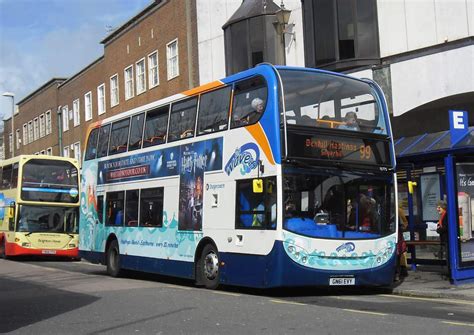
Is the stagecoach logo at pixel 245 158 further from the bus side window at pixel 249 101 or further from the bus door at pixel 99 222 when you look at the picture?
the bus door at pixel 99 222

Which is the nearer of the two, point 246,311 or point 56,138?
→ point 246,311

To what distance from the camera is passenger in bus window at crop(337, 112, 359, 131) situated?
11.7m

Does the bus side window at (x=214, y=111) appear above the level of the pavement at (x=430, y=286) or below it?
above

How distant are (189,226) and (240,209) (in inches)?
78.5

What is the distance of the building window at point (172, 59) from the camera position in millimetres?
30672

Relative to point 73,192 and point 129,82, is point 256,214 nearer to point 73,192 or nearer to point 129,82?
point 73,192

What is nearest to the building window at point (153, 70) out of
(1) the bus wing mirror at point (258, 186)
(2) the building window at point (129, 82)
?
(2) the building window at point (129, 82)

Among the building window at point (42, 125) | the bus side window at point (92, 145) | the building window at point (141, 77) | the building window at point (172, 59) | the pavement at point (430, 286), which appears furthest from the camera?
the building window at point (42, 125)

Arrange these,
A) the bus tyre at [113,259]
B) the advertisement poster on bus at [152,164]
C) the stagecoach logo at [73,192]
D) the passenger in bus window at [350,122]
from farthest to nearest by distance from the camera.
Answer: the stagecoach logo at [73,192]
the bus tyre at [113,259]
the advertisement poster on bus at [152,164]
the passenger in bus window at [350,122]

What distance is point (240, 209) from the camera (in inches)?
464

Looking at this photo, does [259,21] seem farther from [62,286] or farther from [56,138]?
[56,138]

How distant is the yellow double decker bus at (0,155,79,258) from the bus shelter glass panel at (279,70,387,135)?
54.3 feet

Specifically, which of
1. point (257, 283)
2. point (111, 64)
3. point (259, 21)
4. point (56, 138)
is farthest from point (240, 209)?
point (56, 138)

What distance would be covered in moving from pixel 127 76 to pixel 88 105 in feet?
24.9
